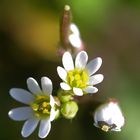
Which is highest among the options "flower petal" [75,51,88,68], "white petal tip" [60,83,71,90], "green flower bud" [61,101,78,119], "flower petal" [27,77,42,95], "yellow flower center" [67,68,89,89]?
"flower petal" [75,51,88,68]

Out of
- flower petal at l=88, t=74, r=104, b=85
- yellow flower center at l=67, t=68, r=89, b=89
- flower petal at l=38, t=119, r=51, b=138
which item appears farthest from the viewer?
yellow flower center at l=67, t=68, r=89, b=89

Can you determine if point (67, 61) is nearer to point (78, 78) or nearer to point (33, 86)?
point (78, 78)

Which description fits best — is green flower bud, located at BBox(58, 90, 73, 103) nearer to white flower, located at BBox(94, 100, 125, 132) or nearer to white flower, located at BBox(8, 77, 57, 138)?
white flower, located at BBox(8, 77, 57, 138)

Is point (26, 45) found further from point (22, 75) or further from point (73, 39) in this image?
point (73, 39)

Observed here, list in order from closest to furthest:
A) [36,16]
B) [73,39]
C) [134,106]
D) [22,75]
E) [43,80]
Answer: [43,80] < [73,39] < [134,106] < [22,75] < [36,16]

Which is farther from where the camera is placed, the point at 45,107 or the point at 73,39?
the point at 73,39

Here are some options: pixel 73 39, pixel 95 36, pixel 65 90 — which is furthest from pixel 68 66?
pixel 95 36

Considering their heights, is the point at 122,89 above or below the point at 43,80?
above

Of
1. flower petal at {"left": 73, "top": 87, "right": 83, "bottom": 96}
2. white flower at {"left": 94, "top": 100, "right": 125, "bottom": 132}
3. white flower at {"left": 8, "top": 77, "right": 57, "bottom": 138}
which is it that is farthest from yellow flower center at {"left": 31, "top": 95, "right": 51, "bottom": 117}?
white flower at {"left": 94, "top": 100, "right": 125, "bottom": 132}
